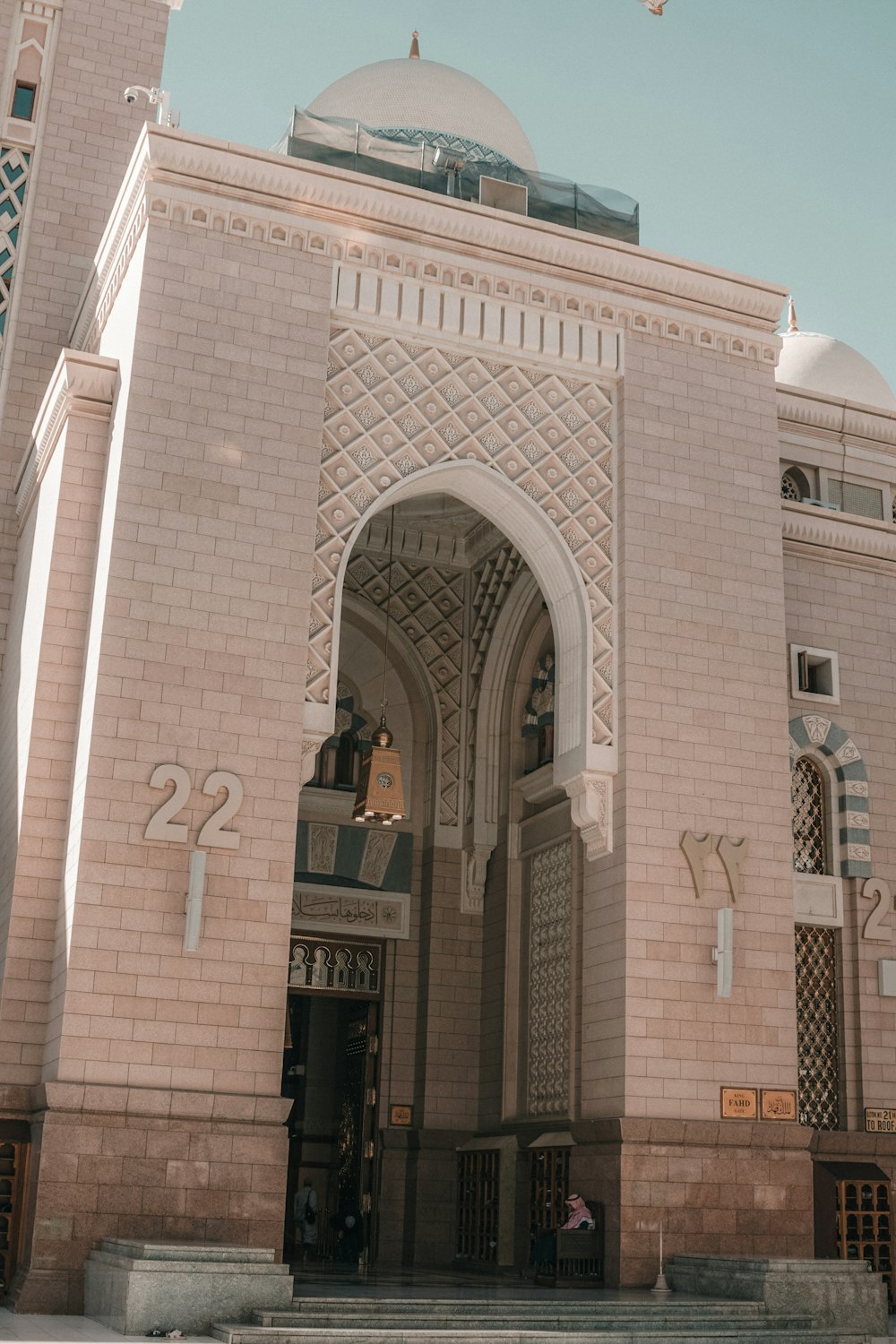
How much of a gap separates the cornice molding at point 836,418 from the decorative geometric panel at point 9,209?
6.51m

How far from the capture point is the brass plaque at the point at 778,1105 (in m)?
9.55

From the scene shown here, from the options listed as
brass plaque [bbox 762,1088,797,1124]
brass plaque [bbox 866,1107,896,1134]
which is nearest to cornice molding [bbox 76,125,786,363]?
brass plaque [bbox 762,1088,797,1124]

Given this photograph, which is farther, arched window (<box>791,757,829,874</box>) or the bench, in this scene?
arched window (<box>791,757,829,874</box>)

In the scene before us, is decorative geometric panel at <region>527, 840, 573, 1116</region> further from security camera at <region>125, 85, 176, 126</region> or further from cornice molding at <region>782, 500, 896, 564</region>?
security camera at <region>125, 85, 176, 126</region>

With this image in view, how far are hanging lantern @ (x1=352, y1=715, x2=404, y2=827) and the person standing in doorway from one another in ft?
14.9

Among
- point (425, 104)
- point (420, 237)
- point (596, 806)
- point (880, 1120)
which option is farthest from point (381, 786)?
point (425, 104)

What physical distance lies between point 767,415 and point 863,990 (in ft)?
14.0

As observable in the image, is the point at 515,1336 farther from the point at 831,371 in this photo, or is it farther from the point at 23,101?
the point at 831,371

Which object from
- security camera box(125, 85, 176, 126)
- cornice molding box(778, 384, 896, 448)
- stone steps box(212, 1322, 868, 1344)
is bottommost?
stone steps box(212, 1322, 868, 1344)

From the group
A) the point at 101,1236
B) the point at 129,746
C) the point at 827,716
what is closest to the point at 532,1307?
the point at 101,1236

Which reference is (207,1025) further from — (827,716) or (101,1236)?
(827,716)

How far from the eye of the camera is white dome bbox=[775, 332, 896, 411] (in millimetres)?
15047

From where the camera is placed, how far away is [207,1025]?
8.38 meters

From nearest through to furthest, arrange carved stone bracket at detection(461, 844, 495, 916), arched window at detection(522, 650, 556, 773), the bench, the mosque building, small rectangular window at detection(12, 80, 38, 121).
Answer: the mosque building
the bench
arched window at detection(522, 650, 556, 773)
carved stone bracket at detection(461, 844, 495, 916)
small rectangular window at detection(12, 80, 38, 121)
